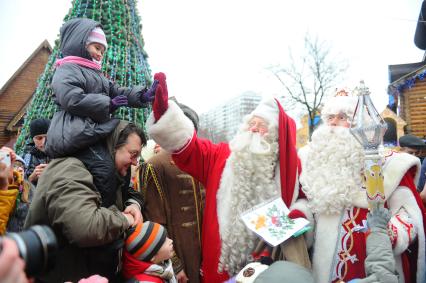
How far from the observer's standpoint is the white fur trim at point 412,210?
212 centimetres

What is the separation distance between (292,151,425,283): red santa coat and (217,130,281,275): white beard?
472mm

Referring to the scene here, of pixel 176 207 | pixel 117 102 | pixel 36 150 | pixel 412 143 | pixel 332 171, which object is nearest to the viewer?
pixel 117 102

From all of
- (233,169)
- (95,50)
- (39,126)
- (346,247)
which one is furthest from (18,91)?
(346,247)

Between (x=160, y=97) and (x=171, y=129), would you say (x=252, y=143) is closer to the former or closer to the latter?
(x=171, y=129)

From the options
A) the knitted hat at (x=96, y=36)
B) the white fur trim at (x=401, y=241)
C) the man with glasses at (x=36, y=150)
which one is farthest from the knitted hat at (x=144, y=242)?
the man with glasses at (x=36, y=150)

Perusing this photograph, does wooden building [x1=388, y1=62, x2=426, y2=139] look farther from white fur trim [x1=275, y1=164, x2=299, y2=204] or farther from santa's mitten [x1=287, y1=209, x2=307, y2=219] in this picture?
santa's mitten [x1=287, y1=209, x2=307, y2=219]

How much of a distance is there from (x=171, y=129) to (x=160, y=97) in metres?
0.26

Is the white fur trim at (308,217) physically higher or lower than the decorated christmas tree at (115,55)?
lower

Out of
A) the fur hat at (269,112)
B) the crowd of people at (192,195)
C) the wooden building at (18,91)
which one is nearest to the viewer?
the crowd of people at (192,195)

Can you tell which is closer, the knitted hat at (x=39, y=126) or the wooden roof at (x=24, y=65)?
the knitted hat at (x=39, y=126)

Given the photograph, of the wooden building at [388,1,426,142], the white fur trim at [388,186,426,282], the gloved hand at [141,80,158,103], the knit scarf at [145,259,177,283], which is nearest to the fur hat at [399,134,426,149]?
the white fur trim at [388,186,426,282]

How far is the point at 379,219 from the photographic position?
175cm

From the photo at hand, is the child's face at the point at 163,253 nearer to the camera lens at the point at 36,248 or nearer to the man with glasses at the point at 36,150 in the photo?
the camera lens at the point at 36,248

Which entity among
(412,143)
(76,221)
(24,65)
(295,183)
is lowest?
(412,143)
